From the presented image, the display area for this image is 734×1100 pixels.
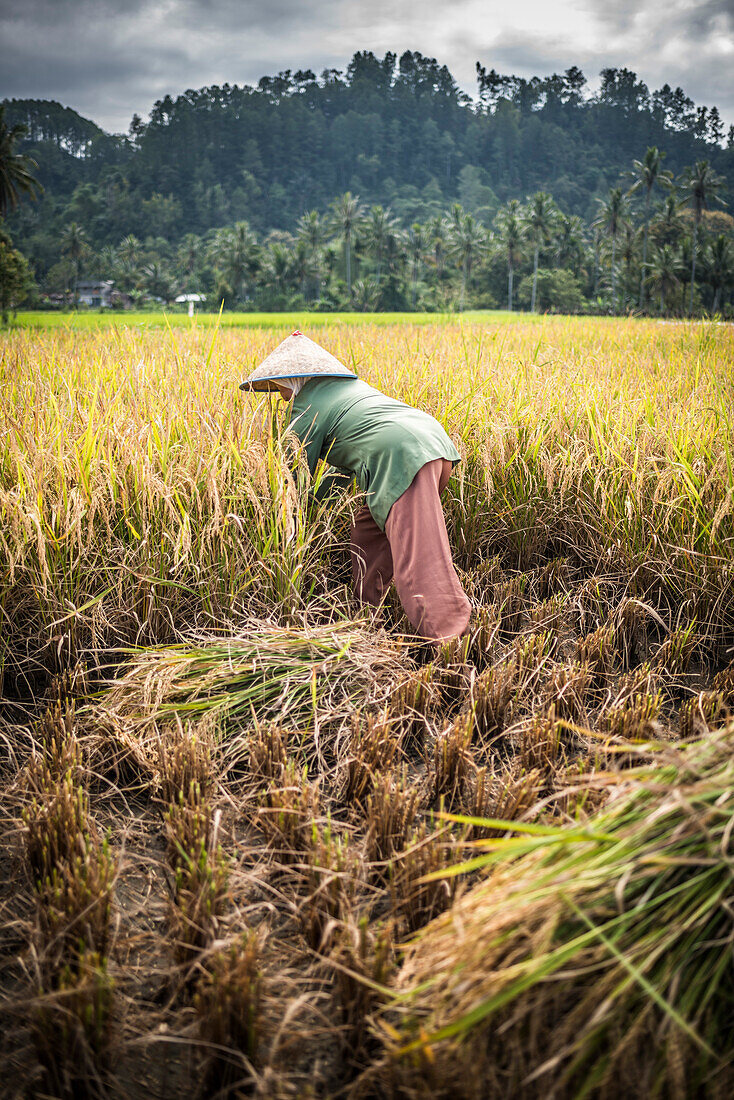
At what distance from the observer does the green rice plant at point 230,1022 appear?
3.56 ft

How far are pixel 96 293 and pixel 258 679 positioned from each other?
76.5m

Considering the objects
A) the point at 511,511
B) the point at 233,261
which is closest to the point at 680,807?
the point at 511,511

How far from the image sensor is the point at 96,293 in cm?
6800

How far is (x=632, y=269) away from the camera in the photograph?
40.9m

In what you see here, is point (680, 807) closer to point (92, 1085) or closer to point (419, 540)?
point (92, 1085)

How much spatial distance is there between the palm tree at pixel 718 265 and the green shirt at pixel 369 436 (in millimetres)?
43218

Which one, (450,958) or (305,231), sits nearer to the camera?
(450,958)

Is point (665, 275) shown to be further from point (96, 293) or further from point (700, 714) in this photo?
point (96, 293)

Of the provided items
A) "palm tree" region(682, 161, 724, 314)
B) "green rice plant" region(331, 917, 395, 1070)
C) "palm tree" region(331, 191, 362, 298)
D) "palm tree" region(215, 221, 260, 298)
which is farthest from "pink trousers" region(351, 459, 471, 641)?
"palm tree" region(331, 191, 362, 298)

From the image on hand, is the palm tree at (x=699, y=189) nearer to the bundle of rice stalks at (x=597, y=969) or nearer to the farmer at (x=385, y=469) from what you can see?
the farmer at (x=385, y=469)

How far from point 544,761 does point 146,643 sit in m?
1.40

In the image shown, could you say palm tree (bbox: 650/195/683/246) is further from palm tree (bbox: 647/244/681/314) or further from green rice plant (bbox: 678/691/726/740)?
green rice plant (bbox: 678/691/726/740)

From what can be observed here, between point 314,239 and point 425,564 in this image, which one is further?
point 314,239

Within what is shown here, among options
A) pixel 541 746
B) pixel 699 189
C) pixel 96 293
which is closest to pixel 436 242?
pixel 699 189
